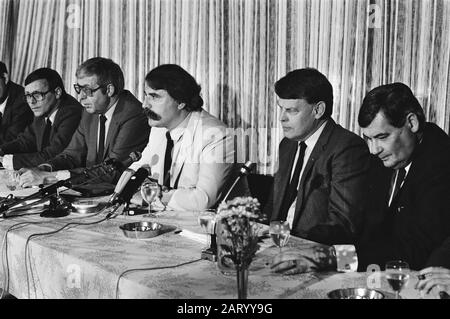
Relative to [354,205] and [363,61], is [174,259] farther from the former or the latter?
[363,61]

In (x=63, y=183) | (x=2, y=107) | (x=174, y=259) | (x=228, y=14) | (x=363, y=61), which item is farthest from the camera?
(x=2, y=107)

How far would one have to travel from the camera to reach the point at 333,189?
2.81 m

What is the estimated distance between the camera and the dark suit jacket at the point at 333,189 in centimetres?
271

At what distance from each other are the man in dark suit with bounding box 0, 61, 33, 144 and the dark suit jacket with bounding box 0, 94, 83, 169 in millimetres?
379

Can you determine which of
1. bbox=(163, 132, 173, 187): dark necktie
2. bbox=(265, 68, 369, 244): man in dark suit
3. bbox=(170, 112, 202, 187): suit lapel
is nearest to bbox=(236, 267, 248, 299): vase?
bbox=(265, 68, 369, 244): man in dark suit

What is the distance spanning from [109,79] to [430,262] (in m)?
2.95

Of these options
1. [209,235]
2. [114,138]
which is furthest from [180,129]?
[209,235]

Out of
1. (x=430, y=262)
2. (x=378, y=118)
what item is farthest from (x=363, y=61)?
(x=430, y=262)

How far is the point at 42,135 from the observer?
5.13 metres

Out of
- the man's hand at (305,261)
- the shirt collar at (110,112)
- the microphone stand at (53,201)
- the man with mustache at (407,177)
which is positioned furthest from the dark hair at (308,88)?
the shirt collar at (110,112)

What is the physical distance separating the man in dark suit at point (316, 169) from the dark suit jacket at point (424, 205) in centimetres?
27

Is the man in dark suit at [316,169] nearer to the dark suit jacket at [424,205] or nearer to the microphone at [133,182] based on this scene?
the dark suit jacket at [424,205]

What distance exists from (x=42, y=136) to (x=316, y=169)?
306cm

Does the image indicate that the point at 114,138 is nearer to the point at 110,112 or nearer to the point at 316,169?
the point at 110,112
